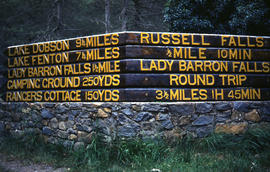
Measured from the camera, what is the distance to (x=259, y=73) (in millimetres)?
6719

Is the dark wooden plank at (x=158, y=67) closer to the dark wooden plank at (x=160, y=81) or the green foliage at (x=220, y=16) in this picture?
the dark wooden plank at (x=160, y=81)

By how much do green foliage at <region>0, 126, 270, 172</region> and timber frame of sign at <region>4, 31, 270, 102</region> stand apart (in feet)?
3.34

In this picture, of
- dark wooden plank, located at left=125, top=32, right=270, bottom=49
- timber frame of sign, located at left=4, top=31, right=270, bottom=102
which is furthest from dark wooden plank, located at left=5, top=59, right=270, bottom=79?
dark wooden plank, located at left=125, top=32, right=270, bottom=49

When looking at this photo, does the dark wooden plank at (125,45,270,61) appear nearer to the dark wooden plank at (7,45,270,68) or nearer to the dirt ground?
the dark wooden plank at (7,45,270,68)

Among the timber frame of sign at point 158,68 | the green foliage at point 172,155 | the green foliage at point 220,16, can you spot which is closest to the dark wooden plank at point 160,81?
the timber frame of sign at point 158,68

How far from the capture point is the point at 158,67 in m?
6.19

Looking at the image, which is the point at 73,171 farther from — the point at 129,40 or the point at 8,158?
the point at 129,40

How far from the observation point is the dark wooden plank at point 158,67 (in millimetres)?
6113

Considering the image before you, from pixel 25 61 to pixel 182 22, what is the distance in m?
7.38

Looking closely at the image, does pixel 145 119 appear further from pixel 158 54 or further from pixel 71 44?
pixel 71 44

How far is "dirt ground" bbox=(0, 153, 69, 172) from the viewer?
18.2 ft

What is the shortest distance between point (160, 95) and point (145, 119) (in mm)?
670

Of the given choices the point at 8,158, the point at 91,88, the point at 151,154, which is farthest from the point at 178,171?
the point at 8,158

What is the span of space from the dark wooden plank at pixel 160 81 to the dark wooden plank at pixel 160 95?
11 centimetres
